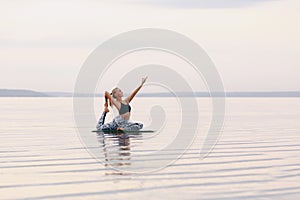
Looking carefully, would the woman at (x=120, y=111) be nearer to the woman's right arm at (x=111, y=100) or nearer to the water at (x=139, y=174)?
the woman's right arm at (x=111, y=100)

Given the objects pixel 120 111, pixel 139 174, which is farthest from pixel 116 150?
pixel 120 111

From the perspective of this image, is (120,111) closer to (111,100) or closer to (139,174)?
(111,100)

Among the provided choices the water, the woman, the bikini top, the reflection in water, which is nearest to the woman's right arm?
the woman

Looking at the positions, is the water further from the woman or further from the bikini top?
the woman

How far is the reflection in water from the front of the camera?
55.4ft

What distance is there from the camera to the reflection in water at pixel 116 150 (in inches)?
665

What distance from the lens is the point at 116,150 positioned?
21.0 m

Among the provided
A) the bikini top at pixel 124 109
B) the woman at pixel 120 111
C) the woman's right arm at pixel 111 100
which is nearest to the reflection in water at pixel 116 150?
the woman at pixel 120 111

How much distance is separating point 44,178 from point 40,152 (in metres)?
6.27

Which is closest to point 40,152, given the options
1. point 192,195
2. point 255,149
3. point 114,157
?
point 114,157

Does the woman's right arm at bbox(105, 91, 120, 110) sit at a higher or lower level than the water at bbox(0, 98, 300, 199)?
higher

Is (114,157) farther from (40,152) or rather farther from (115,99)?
(115,99)

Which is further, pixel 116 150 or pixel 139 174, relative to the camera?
pixel 116 150

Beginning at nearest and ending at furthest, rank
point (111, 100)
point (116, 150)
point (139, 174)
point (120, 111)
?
point (139, 174) → point (116, 150) → point (111, 100) → point (120, 111)
